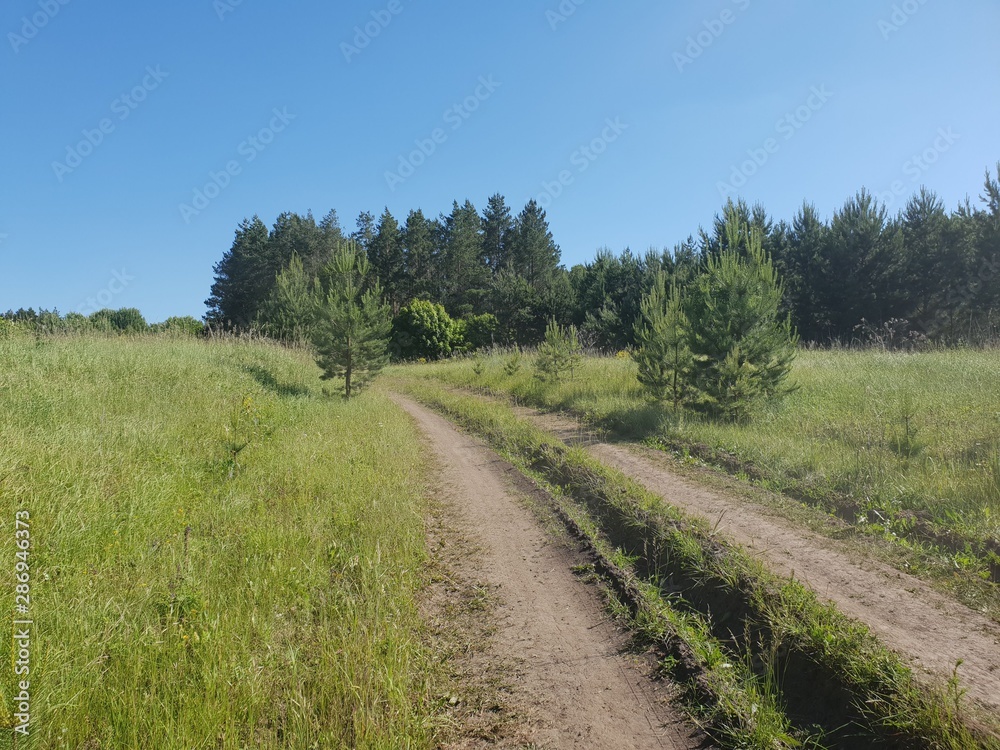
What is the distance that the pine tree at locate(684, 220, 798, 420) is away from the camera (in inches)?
413

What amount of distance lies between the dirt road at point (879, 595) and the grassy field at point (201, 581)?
307 cm

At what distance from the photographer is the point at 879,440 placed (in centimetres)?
766

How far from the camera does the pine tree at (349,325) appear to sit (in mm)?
15133

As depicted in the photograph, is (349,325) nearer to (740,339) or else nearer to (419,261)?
(740,339)

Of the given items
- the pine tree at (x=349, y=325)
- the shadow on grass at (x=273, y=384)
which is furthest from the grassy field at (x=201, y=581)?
the pine tree at (x=349, y=325)

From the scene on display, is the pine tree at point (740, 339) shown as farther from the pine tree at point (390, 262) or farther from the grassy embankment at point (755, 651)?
the pine tree at point (390, 262)

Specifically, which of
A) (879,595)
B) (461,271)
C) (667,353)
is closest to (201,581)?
(879,595)

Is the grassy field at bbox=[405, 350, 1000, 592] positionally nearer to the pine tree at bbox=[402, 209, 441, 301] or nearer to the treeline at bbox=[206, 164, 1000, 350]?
the treeline at bbox=[206, 164, 1000, 350]

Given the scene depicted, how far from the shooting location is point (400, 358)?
44.8m

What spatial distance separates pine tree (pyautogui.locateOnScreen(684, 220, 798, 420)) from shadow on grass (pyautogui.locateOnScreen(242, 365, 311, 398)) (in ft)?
38.3

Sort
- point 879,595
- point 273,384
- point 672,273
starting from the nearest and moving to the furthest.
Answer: point 879,595
point 273,384
point 672,273

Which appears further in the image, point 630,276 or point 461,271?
point 461,271

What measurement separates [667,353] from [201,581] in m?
11.1

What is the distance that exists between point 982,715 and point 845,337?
1451 inches
